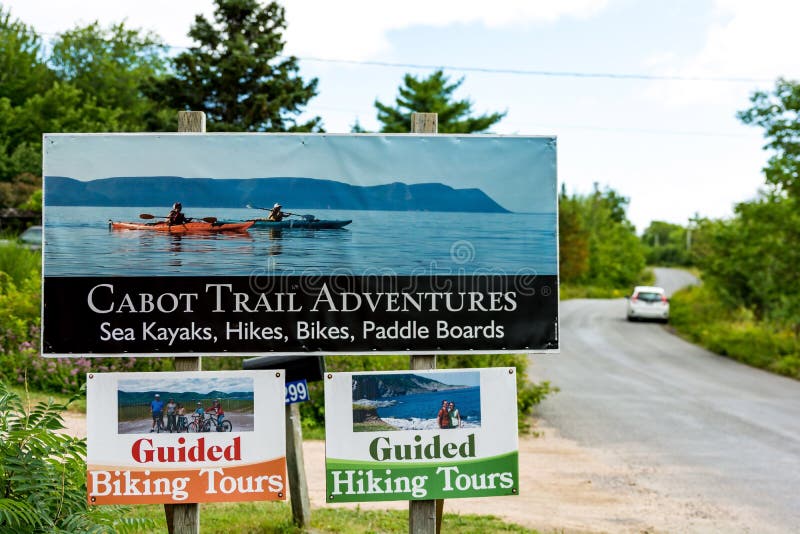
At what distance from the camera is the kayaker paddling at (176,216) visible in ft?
15.5

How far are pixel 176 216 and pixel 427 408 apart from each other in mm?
1742

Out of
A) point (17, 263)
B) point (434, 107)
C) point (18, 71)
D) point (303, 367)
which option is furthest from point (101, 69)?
point (303, 367)

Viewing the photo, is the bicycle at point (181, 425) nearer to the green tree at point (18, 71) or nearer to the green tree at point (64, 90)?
the green tree at point (64, 90)

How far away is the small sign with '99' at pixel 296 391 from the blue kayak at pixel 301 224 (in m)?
2.03

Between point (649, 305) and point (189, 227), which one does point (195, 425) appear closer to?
point (189, 227)

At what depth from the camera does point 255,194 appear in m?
4.73

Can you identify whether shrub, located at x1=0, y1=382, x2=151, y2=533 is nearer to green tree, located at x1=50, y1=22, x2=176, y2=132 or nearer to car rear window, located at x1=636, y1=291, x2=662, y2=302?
car rear window, located at x1=636, y1=291, x2=662, y2=302

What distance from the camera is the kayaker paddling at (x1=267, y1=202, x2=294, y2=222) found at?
4.70 meters

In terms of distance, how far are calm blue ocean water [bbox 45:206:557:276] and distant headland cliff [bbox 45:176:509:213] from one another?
0.15 feet

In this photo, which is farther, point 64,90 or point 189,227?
point 64,90

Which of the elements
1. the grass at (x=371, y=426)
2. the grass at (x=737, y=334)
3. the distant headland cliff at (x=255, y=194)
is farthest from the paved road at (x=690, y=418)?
the distant headland cliff at (x=255, y=194)

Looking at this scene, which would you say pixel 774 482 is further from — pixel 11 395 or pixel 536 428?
pixel 11 395

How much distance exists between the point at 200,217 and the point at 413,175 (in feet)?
3.95

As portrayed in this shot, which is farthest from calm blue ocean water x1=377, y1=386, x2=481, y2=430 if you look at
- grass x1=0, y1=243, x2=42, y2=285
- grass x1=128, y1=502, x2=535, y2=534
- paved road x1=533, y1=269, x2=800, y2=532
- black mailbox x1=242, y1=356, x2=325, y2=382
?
grass x1=0, y1=243, x2=42, y2=285
